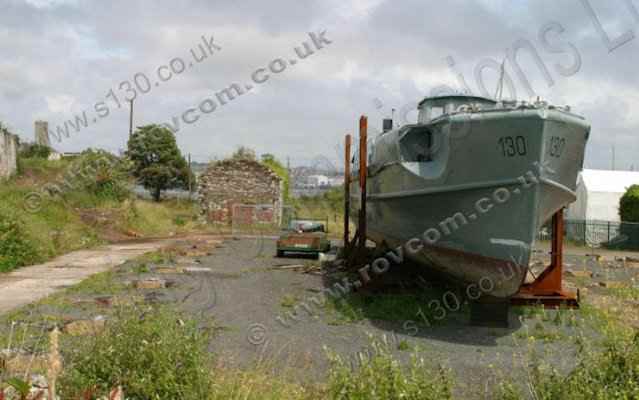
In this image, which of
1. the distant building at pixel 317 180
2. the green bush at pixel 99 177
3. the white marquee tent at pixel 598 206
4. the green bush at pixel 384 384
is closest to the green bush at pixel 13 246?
the green bush at pixel 384 384

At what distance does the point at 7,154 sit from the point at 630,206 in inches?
1067

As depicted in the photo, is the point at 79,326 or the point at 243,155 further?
the point at 243,155

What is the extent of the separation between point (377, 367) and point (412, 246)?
6.15m

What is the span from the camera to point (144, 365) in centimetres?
457

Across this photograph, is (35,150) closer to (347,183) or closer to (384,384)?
(347,183)

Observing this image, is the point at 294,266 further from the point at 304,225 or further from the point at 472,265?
the point at 472,265

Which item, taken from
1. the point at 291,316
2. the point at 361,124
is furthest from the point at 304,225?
the point at 291,316

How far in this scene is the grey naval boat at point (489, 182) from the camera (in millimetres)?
7977

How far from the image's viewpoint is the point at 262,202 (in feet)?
101

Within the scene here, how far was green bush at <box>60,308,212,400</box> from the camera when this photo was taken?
174 inches

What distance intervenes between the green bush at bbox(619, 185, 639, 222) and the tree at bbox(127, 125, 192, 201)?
30176 millimetres

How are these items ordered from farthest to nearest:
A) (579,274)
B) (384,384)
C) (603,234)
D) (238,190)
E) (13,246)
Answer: (238,190)
(603,234)
(579,274)
(13,246)
(384,384)

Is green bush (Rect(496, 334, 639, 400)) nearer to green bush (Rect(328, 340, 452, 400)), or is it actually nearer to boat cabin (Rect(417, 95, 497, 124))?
green bush (Rect(328, 340, 452, 400))

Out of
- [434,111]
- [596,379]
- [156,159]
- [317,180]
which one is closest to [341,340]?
[596,379]
